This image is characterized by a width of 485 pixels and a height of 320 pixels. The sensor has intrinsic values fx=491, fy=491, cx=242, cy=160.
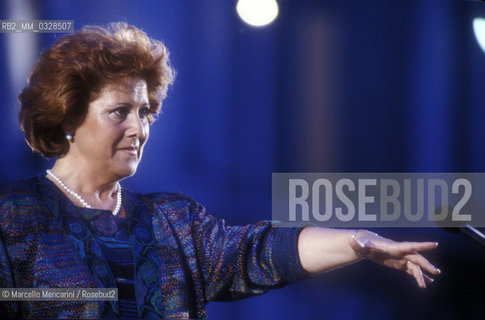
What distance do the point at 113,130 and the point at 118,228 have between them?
1.33ft

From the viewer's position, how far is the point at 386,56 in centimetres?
228

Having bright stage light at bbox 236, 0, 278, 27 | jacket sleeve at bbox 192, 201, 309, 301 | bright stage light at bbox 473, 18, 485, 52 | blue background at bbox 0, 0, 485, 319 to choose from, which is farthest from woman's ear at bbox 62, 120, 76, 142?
bright stage light at bbox 473, 18, 485, 52

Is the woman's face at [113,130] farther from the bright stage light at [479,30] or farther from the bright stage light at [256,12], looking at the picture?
the bright stage light at [479,30]

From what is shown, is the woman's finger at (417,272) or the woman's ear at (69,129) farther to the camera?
the woman's ear at (69,129)

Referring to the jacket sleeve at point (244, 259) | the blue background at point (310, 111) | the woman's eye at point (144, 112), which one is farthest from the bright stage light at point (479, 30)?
the woman's eye at point (144, 112)

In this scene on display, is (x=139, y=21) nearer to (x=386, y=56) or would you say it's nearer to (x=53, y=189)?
(x=53, y=189)

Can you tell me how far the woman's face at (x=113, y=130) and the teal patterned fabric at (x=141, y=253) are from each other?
0.52 ft

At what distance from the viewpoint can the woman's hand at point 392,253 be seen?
1920mm

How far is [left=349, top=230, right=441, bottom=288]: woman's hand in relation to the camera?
192cm

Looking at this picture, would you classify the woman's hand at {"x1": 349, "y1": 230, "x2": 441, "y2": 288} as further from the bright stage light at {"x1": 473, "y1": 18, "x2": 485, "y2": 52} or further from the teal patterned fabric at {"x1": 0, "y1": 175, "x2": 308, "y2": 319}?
the bright stage light at {"x1": 473, "y1": 18, "x2": 485, "y2": 52}

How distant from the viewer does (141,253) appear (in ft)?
6.63

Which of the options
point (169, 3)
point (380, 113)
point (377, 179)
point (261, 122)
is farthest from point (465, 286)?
point (169, 3)

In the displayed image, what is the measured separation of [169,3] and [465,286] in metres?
1.87

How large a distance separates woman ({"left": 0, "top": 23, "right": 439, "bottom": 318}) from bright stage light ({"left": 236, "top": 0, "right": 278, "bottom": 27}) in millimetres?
400
